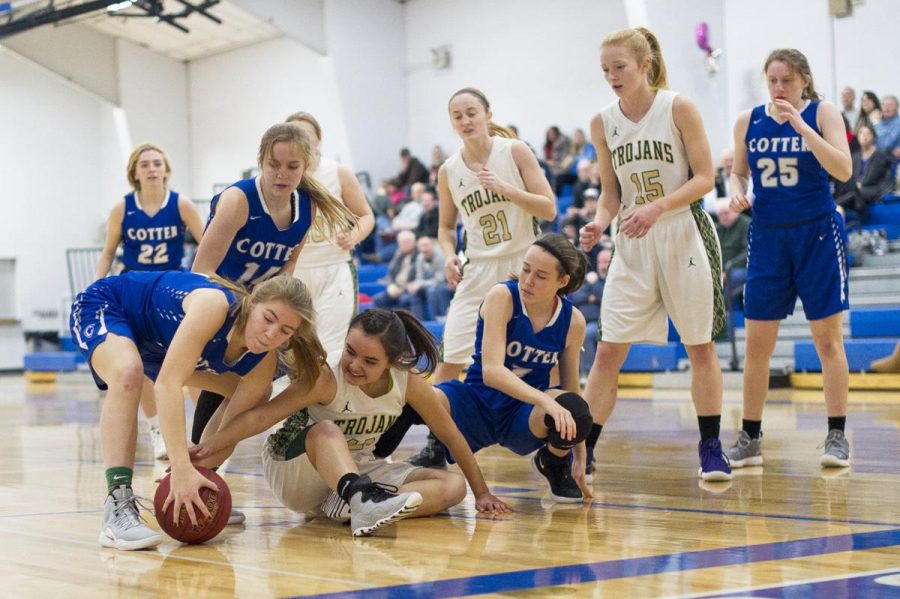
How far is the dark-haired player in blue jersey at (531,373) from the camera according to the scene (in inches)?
165

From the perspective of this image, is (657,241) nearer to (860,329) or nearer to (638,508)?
(638,508)

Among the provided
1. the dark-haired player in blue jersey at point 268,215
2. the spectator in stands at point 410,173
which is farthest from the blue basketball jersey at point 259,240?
the spectator in stands at point 410,173

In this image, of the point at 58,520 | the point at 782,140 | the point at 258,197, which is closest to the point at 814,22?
the point at 782,140

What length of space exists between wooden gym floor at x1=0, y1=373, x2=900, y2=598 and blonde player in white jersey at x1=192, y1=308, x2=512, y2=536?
0.10 metres

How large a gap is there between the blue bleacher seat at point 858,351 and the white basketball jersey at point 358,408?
647cm

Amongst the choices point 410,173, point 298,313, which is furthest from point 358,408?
point 410,173

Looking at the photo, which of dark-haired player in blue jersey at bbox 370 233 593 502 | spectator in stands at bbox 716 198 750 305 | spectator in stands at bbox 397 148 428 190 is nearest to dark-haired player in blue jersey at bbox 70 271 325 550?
dark-haired player in blue jersey at bbox 370 233 593 502

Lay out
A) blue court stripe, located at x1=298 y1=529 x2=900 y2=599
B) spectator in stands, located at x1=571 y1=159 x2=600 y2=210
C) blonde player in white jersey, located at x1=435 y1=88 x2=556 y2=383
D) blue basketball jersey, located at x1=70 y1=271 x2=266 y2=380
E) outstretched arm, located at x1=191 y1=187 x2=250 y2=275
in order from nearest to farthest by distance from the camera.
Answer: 1. blue court stripe, located at x1=298 y1=529 x2=900 y2=599
2. blue basketball jersey, located at x1=70 y1=271 x2=266 y2=380
3. outstretched arm, located at x1=191 y1=187 x2=250 y2=275
4. blonde player in white jersey, located at x1=435 y1=88 x2=556 y2=383
5. spectator in stands, located at x1=571 y1=159 x2=600 y2=210

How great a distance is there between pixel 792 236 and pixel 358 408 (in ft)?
7.06

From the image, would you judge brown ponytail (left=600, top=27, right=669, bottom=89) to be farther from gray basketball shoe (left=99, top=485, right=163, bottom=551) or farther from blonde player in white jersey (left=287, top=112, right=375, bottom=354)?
gray basketball shoe (left=99, top=485, right=163, bottom=551)

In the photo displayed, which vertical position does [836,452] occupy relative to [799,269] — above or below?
below

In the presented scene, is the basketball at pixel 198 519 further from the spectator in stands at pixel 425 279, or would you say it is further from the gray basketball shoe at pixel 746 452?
the spectator in stands at pixel 425 279

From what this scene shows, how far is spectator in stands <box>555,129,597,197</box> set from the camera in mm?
14708

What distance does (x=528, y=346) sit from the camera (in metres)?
4.39
